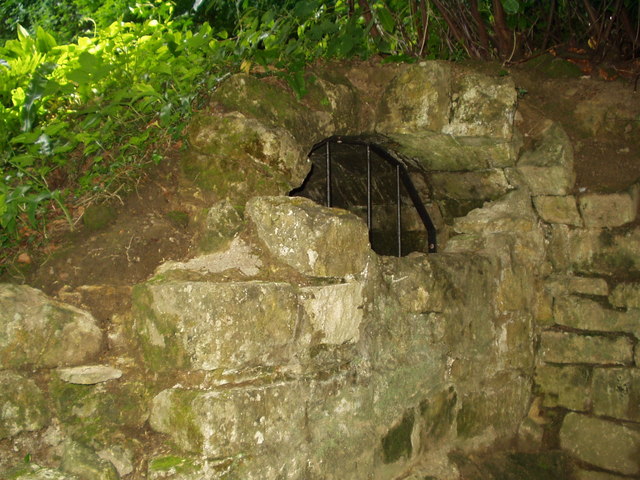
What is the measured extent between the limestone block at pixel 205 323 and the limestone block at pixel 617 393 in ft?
6.24

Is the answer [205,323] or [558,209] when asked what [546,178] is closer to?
[558,209]

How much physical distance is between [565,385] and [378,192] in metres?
1.43

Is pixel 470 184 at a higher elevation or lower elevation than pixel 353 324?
higher

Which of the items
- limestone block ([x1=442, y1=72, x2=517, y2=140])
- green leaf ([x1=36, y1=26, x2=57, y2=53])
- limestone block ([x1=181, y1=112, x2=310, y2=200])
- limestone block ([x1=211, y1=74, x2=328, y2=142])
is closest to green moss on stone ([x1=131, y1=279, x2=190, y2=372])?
limestone block ([x1=181, y1=112, x2=310, y2=200])

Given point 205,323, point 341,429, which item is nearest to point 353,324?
point 341,429

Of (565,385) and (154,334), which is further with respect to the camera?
(565,385)

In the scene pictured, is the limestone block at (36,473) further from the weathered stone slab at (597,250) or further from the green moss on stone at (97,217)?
the weathered stone slab at (597,250)

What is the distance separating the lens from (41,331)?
174 centimetres

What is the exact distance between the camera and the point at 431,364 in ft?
8.57

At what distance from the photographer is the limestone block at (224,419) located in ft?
5.75

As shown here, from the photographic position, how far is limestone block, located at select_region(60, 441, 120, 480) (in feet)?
5.57

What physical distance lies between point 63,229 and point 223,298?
65cm

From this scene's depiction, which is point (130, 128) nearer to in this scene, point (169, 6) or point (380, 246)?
point (380, 246)

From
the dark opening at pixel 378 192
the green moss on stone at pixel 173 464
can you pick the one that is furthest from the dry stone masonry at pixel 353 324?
the dark opening at pixel 378 192
